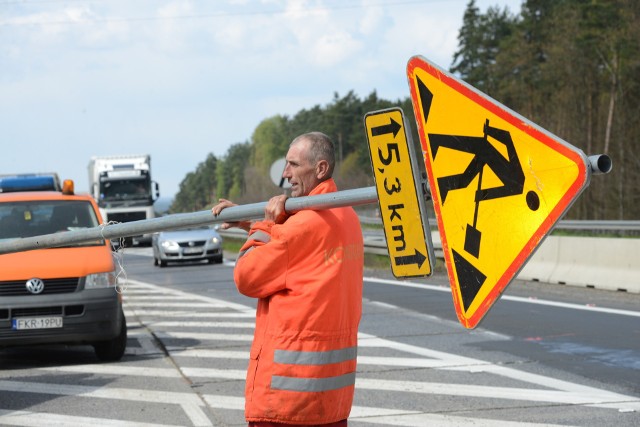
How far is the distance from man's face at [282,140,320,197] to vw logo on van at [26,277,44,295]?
7568 mm

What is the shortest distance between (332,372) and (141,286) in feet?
67.7

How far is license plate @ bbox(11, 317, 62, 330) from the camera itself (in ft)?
36.2

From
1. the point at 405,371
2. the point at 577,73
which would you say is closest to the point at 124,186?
the point at 577,73

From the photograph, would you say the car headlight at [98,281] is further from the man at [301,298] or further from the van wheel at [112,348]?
the man at [301,298]

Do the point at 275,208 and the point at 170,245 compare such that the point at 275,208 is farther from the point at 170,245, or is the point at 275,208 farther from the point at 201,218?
the point at 170,245

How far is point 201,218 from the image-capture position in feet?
12.1

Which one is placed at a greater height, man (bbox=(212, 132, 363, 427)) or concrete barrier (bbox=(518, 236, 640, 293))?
man (bbox=(212, 132, 363, 427))

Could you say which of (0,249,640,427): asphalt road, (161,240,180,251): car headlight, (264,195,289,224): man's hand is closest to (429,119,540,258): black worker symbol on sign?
(264,195,289,224): man's hand

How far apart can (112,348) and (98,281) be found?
736 mm

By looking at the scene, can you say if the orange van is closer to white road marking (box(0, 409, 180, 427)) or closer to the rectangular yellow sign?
white road marking (box(0, 409, 180, 427))

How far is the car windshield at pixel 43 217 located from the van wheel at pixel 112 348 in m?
1.04

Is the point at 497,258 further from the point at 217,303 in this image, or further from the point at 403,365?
Result: the point at 217,303

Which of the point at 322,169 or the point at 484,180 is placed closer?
the point at 484,180

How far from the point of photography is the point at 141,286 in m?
24.3
